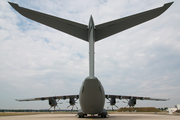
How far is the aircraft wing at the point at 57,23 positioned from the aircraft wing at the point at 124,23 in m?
0.93

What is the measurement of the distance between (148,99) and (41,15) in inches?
759

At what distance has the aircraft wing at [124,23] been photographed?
21.7 feet

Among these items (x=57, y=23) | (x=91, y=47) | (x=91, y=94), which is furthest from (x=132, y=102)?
(x=57, y=23)

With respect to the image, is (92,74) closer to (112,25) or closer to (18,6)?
(112,25)

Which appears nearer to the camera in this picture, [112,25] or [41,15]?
[41,15]

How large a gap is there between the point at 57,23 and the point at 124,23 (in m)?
3.54

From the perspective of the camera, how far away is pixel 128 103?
19.6 meters

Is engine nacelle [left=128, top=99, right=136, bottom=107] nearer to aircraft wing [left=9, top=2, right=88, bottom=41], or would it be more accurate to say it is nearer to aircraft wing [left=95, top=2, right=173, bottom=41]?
aircraft wing [left=95, top=2, right=173, bottom=41]

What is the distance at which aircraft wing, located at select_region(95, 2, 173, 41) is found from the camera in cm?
660

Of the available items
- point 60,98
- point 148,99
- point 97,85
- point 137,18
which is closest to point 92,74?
point 97,85

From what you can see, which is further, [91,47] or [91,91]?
[91,91]

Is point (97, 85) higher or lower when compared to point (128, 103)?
higher

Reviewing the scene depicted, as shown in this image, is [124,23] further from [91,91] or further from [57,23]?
[91,91]

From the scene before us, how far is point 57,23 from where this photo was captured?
7.71 m
